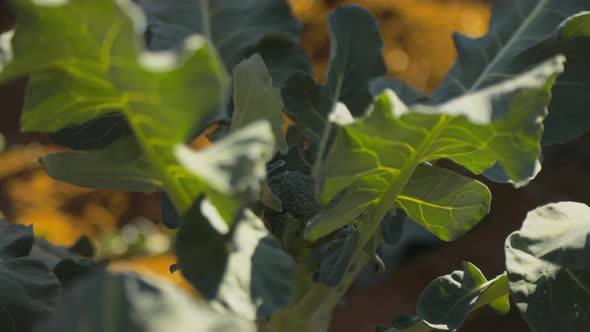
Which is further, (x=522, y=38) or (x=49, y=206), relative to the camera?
(x=49, y=206)

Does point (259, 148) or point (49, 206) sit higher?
point (259, 148)

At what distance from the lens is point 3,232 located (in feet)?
2.62

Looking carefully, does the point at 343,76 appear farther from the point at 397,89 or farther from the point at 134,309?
the point at 134,309

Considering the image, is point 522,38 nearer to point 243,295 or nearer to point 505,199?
point 243,295

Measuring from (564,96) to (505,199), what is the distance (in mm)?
1837

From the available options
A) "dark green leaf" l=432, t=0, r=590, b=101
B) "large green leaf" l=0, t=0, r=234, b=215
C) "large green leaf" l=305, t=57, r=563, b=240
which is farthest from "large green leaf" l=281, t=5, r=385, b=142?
"large green leaf" l=0, t=0, r=234, b=215

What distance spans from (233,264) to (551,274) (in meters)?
0.30

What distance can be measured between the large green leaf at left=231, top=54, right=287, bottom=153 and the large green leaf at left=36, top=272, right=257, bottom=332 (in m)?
0.26

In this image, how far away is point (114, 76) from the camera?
1.66ft

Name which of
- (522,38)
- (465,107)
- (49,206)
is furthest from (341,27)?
(49,206)

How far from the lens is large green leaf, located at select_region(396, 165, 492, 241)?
696 mm

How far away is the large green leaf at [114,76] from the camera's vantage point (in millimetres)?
447

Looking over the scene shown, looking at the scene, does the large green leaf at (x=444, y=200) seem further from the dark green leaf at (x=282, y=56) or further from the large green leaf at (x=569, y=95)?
the dark green leaf at (x=282, y=56)

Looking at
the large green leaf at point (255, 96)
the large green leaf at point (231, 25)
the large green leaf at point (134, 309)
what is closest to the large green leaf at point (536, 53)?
the large green leaf at point (231, 25)
